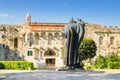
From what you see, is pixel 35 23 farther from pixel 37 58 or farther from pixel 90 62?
pixel 90 62

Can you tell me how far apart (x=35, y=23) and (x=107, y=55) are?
45.6 ft

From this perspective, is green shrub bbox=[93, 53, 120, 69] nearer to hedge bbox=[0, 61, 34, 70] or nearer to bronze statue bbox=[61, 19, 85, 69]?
hedge bbox=[0, 61, 34, 70]

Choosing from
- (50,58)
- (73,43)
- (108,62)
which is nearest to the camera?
(73,43)

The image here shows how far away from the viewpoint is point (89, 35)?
66812 millimetres

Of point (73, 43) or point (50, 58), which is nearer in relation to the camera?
point (73, 43)

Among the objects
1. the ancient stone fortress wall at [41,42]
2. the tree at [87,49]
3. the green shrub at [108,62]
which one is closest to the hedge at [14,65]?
the green shrub at [108,62]

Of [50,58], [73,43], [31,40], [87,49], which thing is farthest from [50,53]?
[73,43]

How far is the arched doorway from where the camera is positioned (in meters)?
65.7

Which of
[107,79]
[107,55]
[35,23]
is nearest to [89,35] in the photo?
[107,55]

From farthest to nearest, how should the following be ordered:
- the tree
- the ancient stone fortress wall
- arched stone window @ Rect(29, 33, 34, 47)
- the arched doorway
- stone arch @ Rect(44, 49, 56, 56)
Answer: stone arch @ Rect(44, 49, 56, 56), arched stone window @ Rect(29, 33, 34, 47), the arched doorway, the ancient stone fortress wall, the tree

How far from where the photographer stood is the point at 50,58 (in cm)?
6594

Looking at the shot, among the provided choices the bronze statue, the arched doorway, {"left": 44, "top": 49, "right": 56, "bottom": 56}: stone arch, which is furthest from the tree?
the bronze statue

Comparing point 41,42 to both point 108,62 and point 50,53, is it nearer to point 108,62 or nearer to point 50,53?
point 50,53

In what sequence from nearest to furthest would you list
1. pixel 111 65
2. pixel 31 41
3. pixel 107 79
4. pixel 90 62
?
pixel 107 79 → pixel 111 65 → pixel 90 62 → pixel 31 41
